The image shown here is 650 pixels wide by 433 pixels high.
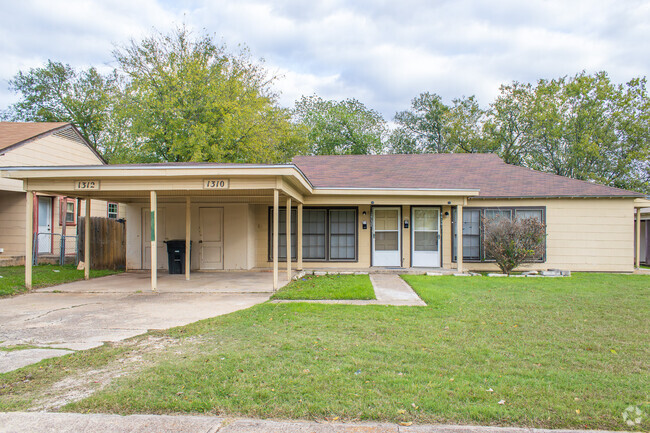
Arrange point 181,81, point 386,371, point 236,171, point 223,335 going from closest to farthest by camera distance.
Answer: point 386,371 < point 223,335 < point 236,171 < point 181,81

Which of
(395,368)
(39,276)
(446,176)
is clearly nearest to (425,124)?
(446,176)

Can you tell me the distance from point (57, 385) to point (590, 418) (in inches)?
172

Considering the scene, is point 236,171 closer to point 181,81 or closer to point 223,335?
point 223,335

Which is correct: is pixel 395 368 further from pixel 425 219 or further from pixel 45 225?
pixel 45 225

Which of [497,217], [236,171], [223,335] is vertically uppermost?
[236,171]

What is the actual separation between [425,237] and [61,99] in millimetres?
31701

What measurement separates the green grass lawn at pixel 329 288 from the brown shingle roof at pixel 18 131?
11149 mm

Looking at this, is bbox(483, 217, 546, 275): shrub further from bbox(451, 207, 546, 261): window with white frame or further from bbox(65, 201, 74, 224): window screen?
bbox(65, 201, 74, 224): window screen

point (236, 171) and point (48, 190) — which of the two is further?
point (48, 190)

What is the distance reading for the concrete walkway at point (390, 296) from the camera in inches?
283

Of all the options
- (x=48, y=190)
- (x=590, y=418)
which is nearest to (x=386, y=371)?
(x=590, y=418)

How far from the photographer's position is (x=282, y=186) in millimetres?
8367

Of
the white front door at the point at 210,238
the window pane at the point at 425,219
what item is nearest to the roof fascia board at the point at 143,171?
the white front door at the point at 210,238

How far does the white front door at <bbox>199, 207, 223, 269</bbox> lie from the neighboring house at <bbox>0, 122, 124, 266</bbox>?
4.34 metres
